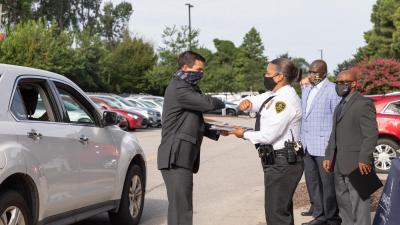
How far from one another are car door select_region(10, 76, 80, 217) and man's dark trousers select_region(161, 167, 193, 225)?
1.02 meters

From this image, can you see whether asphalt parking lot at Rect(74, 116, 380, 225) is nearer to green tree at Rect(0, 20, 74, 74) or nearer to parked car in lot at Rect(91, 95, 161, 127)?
parked car in lot at Rect(91, 95, 161, 127)

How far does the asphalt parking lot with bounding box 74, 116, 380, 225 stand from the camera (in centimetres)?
796

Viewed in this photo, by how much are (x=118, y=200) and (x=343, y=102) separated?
2.70m

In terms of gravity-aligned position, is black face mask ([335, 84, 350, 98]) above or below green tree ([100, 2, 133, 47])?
below

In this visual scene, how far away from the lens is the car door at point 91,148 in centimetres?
627

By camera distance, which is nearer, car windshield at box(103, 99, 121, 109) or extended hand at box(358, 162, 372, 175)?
extended hand at box(358, 162, 372, 175)

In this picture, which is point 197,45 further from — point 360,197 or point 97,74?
point 360,197

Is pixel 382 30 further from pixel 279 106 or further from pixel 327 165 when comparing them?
pixel 279 106

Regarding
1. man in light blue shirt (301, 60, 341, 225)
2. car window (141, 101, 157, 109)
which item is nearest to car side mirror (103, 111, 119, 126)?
man in light blue shirt (301, 60, 341, 225)

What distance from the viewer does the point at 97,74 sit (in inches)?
1969

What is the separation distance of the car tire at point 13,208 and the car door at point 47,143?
23cm

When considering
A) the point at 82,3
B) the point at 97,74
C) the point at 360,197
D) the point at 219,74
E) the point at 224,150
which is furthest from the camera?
the point at 82,3

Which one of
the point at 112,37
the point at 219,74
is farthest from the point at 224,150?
the point at 112,37

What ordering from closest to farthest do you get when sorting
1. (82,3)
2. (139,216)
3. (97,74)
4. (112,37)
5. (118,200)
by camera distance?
(118,200)
(139,216)
(97,74)
(82,3)
(112,37)
